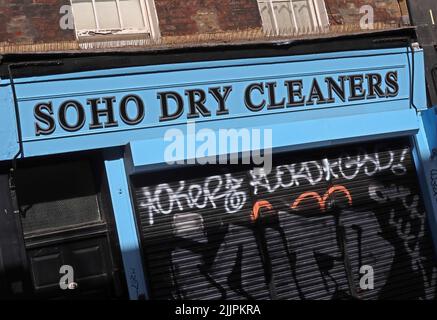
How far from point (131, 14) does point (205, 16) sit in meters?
0.90

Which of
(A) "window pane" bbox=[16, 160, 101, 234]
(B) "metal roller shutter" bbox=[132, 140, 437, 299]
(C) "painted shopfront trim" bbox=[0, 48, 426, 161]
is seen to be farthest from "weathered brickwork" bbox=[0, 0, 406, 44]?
(B) "metal roller shutter" bbox=[132, 140, 437, 299]

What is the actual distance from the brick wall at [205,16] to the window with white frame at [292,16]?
188 millimetres

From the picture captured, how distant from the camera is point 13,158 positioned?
755 centimetres

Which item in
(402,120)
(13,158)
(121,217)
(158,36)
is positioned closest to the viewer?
(13,158)

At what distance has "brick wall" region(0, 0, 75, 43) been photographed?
7973mm

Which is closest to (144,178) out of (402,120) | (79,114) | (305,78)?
(79,114)

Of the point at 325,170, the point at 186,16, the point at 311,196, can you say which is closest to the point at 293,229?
the point at 311,196

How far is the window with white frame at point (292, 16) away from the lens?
934 cm

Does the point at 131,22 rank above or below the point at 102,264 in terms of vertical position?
above

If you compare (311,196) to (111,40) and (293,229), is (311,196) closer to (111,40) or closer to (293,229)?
(293,229)

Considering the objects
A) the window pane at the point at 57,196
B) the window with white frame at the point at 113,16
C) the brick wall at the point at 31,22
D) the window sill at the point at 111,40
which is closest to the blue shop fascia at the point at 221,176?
the window pane at the point at 57,196

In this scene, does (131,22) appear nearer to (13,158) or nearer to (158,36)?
(158,36)

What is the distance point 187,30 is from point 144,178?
1863 millimetres

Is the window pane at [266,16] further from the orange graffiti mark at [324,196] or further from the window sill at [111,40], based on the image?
the orange graffiti mark at [324,196]
